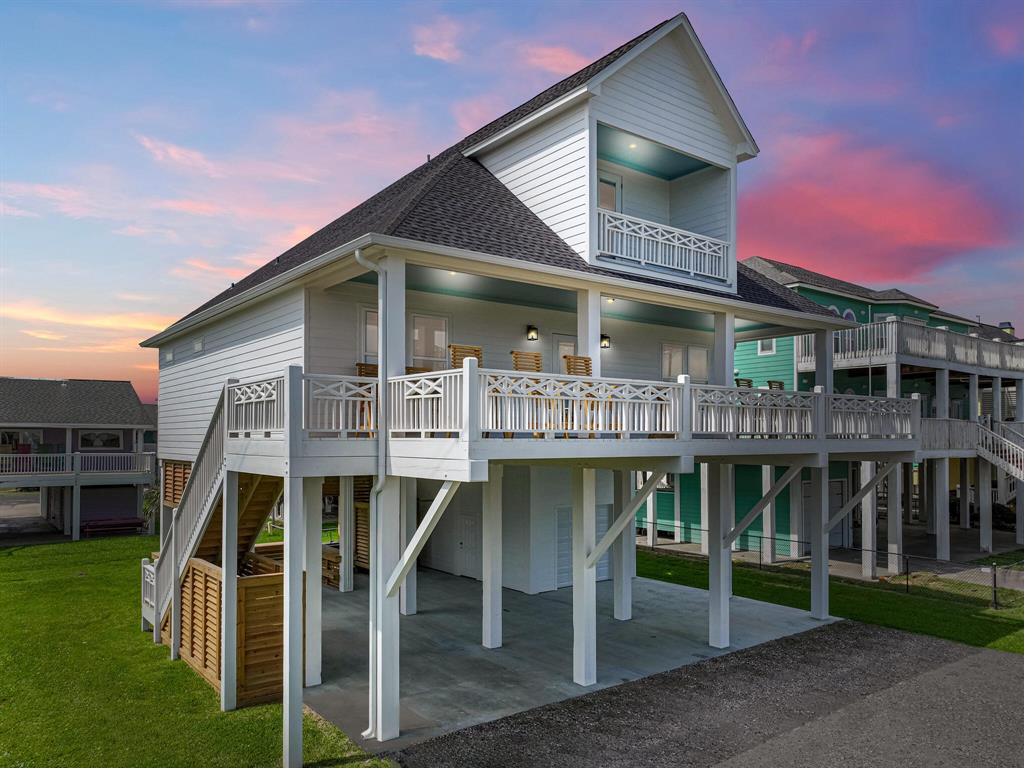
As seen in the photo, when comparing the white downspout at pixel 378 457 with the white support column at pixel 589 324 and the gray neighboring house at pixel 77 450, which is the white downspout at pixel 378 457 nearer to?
the white support column at pixel 589 324

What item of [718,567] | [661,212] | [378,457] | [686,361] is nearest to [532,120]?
[661,212]

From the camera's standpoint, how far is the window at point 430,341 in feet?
40.8

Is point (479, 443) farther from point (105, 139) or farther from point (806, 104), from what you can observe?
point (806, 104)

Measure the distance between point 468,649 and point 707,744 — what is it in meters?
5.22

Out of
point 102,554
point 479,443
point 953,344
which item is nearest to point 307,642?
point 479,443

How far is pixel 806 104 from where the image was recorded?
63.4ft

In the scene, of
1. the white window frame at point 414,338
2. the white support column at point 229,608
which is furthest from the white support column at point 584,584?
the white support column at point 229,608

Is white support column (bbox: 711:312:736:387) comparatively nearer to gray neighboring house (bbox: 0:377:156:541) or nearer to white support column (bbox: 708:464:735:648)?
white support column (bbox: 708:464:735:648)

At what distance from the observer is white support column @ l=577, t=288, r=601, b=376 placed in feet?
38.0

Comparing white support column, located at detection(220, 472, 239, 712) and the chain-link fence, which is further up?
white support column, located at detection(220, 472, 239, 712)

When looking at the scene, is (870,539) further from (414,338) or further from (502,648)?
(414,338)

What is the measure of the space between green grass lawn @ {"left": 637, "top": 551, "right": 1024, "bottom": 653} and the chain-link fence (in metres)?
0.10

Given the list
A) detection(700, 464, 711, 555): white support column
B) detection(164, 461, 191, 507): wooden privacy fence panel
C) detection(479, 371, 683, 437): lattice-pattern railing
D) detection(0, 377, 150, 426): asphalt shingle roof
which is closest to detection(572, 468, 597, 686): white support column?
detection(479, 371, 683, 437): lattice-pattern railing

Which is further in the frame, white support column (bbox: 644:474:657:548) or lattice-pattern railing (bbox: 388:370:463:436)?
white support column (bbox: 644:474:657:548)
